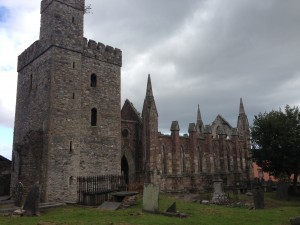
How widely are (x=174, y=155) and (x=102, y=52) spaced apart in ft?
39.4

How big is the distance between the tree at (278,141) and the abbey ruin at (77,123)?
6902 millimetres

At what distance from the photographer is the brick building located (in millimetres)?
28719

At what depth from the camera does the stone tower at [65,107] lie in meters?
21.8

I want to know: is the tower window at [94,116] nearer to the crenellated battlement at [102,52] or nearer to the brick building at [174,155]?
the brick building at [174,155]

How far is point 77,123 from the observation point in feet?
77.2

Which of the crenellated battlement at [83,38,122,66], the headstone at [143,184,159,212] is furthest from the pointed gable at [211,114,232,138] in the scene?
the headstone at [143,184,159,212]

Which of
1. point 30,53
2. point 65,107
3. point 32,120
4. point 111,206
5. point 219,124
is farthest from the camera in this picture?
point 219,124

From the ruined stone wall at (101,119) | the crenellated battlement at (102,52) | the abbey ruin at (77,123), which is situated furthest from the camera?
the crenellated battlement at (102,52)

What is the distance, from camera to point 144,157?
28.5m

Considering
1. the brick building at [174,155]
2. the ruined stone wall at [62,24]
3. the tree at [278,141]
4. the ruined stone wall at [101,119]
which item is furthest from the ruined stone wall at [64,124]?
the tree at [278,141]

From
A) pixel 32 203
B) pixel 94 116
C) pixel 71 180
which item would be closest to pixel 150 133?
pixel 94 116

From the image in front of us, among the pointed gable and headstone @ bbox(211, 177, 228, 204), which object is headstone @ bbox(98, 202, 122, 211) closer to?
headstone @ bbox(211, 177, 228, 204)

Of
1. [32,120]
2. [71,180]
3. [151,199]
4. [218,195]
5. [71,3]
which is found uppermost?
[71,3]

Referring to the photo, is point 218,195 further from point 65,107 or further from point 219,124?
point 219,124
